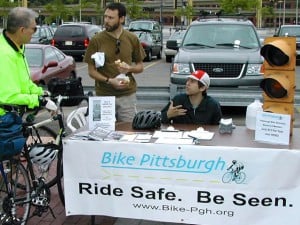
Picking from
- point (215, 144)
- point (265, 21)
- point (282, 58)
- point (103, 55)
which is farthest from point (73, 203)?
point (265, 21)

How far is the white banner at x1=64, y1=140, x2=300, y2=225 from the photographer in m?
4.08

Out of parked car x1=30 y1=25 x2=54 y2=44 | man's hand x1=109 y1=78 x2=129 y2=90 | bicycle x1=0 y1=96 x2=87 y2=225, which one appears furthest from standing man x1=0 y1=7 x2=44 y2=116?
parked car x1=30 y1=25 x2=54 y2=44

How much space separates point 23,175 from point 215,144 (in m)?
1.67

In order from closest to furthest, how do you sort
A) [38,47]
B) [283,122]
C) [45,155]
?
[283,122] → [45,155] → [38,47]

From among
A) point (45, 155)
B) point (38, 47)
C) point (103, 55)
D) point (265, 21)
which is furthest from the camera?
point (265, 21)

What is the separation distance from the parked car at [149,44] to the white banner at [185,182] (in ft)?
65.7

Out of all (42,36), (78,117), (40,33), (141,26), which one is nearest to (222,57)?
(78,117)

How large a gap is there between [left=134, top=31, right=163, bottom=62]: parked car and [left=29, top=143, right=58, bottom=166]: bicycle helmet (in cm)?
1947

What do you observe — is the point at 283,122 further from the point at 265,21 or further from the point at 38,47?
the point at 265,21

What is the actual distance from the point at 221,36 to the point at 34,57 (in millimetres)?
4338

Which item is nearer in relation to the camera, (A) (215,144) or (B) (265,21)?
(A) (215,144)

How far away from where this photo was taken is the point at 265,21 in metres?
94.8

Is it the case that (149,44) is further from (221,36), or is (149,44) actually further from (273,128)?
(273,128)

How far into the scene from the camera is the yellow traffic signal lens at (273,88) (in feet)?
14.1
